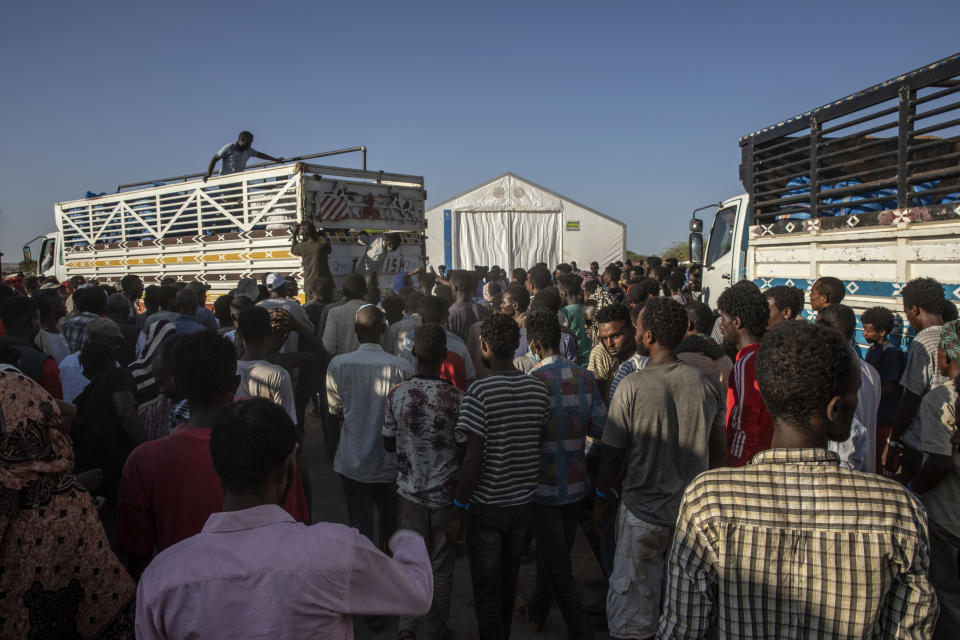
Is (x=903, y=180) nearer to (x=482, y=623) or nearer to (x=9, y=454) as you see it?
(x=482, y=623)

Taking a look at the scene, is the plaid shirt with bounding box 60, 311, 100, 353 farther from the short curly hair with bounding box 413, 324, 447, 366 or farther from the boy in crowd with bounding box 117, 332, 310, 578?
the boy in crowd with bounding box 117, 332, 310, 578

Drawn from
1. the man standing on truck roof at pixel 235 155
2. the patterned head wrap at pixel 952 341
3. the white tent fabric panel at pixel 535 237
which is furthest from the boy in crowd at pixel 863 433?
the white tent fabric panel at pixel 535 237

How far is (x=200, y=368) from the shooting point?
242 cm

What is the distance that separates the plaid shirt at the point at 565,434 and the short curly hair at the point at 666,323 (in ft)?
1.65

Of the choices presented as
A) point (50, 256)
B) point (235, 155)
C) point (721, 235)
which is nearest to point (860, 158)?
point (721, 235)

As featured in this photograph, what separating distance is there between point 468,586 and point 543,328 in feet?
6.90

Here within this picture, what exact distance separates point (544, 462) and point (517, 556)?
53cm

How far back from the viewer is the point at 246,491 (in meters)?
1.61

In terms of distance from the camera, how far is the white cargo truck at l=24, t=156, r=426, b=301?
9398mm

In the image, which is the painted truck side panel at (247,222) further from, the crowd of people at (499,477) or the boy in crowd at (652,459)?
the boy in crowd at (652,459)

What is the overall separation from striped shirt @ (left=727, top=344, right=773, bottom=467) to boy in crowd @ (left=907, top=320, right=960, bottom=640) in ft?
2.47

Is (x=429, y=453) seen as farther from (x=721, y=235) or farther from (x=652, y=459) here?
(x=721, y=235)

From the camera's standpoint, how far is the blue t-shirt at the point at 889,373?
465cm

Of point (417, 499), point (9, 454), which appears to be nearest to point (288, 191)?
point (417, 499)
